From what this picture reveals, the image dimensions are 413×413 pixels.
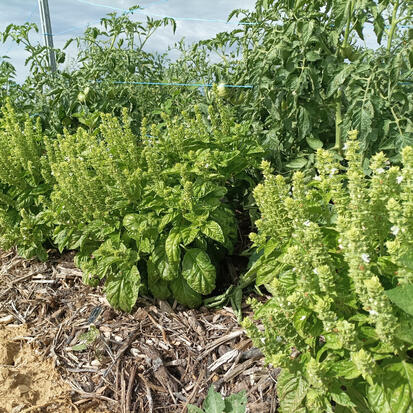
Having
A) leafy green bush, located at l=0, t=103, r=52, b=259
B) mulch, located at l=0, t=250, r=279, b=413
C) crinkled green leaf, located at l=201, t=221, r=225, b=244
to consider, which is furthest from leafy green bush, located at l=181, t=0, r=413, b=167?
leafy green bush, located at l=0, t=103, r=52, b=259

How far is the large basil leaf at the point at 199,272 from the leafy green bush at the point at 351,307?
0.69 m

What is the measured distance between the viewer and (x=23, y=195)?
127 inches

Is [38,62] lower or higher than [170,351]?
higher

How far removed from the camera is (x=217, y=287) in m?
2.66

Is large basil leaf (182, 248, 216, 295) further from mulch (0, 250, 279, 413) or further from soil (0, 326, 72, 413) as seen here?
soil (0, 326, 72, 413)

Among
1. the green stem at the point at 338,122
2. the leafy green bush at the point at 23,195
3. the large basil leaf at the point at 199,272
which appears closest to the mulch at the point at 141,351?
the large basil leaf at the point at 199,272

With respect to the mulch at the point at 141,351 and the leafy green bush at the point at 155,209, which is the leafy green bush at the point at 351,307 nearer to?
the mulch at the point at 141,351

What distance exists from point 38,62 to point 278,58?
9.60 feet

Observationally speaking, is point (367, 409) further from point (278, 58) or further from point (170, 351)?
point (278, 58)

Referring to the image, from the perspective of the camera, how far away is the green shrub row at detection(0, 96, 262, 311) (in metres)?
2.31

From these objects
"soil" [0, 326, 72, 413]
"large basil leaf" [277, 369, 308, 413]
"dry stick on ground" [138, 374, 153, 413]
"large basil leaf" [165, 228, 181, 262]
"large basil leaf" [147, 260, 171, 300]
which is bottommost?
"soil" [0, 326, 72, 413]

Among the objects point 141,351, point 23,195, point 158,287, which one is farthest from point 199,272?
point 23,195

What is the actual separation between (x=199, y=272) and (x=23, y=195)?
5.34 feet


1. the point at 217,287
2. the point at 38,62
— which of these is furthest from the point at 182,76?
the point at 217,287
